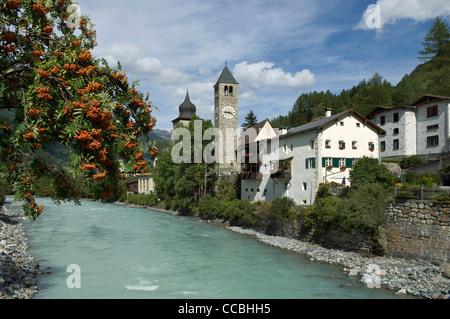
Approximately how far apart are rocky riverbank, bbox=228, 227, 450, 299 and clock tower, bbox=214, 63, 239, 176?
36.8m

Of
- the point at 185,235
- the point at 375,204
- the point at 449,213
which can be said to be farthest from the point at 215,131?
the point at 449,213

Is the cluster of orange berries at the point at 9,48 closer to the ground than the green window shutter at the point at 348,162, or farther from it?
farther from it

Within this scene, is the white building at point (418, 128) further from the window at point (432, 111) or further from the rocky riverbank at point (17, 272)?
the rocky riverbank at point (17, 272)

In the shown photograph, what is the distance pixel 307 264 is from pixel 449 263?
26.2 feet

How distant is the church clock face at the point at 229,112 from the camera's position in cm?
6316

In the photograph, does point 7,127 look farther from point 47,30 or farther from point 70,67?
point 47,30

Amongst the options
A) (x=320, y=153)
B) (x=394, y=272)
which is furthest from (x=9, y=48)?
(x=320, y=153)

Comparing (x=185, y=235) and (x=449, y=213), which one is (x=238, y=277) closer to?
(x=449, y=213)

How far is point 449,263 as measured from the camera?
63.0 ft

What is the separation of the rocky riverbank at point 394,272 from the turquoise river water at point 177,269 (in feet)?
2.66

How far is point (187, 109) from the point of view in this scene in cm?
8788

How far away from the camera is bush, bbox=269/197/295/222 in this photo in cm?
3203

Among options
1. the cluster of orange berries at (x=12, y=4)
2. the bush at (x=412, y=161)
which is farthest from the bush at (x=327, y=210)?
the cluster of orange berries at (x=12, y=4)

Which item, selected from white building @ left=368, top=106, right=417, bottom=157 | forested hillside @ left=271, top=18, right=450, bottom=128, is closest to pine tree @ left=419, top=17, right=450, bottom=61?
forested hillside @ left=271, top=18, right=450, bottom=128
